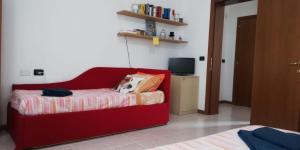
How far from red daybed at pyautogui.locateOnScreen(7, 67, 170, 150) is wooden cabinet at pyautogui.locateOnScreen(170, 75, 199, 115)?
2.17 ft

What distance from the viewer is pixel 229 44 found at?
5191 mm

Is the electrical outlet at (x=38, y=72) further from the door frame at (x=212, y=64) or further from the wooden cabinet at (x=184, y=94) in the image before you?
the door frame at (x=212, y=64)

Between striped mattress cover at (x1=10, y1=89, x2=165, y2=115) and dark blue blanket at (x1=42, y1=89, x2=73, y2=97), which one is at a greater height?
dark blue blanket at (x1=42, y1=89, x2=73, y2=97)

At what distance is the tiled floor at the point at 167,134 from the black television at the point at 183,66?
0.79m

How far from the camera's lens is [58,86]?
3037 millimetres

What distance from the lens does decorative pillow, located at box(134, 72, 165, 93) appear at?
3.06m

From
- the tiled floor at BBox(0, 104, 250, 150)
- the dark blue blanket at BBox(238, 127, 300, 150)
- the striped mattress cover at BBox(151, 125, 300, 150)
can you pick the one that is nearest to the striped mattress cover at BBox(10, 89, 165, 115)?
the tiled floor at BBox(0, 104, 250, 150)

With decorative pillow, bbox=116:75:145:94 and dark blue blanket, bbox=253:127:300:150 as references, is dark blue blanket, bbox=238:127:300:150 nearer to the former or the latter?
Answer: dark blue blanket, bbox=253:127:300:150

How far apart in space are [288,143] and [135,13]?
301 cm

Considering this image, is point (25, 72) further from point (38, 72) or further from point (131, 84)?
point (131, 84)

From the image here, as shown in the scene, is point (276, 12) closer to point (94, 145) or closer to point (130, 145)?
point (130, 145)

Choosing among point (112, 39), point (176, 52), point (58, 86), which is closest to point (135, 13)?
point (112, 39)

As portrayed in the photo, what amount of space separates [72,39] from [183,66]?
1978 mm

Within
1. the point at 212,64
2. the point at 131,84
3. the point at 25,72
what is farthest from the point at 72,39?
the point at 212,64
